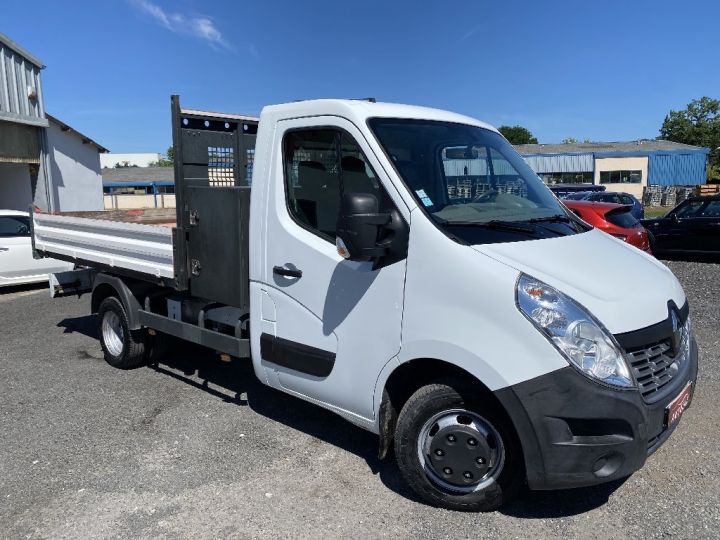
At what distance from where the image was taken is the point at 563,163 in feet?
174

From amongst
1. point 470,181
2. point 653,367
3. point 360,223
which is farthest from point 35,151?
point 653,367

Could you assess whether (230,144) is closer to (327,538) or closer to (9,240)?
(327,538)

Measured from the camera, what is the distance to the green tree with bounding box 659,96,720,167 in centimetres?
8419

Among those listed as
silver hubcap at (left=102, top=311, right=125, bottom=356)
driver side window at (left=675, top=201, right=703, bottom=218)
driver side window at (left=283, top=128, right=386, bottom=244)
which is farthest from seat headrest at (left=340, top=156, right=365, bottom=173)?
driver side window at (left=675, top=201, right=703, bottom=218)

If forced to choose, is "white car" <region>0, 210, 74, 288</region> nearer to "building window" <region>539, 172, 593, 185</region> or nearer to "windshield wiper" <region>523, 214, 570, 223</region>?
"windshield wiper" <region>523, 214, 570, 223</region>

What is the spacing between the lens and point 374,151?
11.0 ft

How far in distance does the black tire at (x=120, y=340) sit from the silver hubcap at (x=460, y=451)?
360 centimetres

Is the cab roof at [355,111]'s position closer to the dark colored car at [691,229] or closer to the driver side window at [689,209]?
the dark colored car at [691,229]

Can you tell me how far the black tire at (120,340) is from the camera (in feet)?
19.1

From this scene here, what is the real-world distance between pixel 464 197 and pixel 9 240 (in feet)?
32.6

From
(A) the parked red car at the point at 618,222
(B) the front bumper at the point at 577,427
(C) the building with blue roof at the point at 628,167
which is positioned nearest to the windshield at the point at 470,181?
(B) the front bumper at the point at 577,427

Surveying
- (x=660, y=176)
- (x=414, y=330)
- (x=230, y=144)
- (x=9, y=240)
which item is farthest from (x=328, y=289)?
(x=660, y=176)

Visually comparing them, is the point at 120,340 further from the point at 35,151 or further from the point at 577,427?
the point at 35,151

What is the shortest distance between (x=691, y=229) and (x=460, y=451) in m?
11.3
